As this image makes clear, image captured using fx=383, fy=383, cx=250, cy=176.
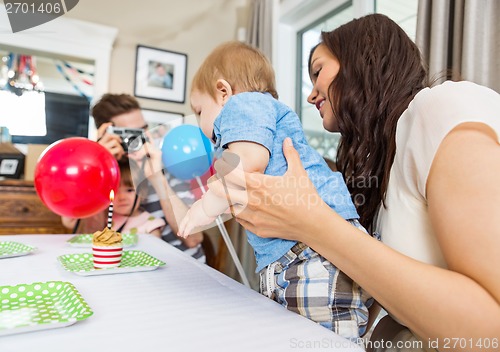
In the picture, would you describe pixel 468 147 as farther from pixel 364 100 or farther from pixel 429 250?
pixel 364 100

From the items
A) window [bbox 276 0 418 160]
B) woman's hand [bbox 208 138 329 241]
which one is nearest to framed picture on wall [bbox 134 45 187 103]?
window [bbox 276 0 418 160]

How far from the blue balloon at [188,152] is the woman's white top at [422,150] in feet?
3.30

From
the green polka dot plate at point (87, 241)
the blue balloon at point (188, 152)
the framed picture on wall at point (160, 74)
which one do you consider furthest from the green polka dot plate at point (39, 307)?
the framed picture on wall at point (160, 74)

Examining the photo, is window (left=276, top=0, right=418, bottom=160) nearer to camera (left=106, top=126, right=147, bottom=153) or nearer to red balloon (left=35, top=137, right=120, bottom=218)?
camera (left=106, top=126, right=147, bottom=153)

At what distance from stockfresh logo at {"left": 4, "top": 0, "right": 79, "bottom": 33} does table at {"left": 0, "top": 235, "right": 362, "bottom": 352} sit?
2288mm

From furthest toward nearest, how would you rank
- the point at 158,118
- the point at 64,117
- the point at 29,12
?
the point at 158,118 → the point at 64,117 → the point at 29,12

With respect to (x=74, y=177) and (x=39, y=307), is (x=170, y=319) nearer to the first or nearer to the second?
(x=39, y=307)

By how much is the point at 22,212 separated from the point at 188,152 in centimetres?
136

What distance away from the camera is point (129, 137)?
202 centimetres

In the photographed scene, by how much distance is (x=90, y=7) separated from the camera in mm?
2852

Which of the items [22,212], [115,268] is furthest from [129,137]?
[115,268]

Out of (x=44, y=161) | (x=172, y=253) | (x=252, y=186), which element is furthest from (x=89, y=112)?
(x=252, y=186)

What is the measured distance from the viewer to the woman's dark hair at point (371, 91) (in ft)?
3.06

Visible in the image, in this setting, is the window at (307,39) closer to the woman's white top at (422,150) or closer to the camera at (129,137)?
the camera at (129,137)
